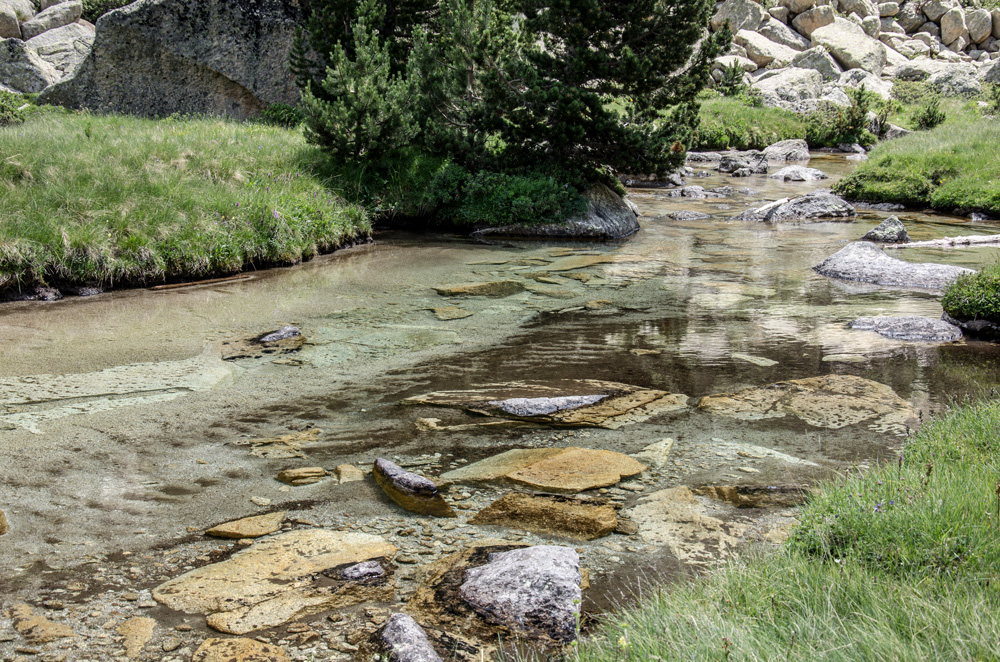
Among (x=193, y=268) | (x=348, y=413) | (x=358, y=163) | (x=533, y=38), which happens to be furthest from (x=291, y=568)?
(x=533, y=38)

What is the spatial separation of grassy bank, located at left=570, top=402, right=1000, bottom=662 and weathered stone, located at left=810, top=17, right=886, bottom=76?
2203 inches

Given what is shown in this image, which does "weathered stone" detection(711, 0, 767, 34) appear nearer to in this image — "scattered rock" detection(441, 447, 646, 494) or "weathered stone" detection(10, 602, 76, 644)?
"scattered rock" detection(441, 447, 646, 494)

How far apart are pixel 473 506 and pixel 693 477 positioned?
4.74 ft

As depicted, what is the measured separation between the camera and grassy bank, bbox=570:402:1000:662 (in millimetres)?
2289

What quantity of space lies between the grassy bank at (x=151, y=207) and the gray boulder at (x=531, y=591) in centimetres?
852

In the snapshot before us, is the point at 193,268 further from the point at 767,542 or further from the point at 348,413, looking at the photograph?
the point at 767,542

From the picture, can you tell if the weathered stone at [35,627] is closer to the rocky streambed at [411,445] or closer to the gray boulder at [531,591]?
the rocky streambed at [411,445]

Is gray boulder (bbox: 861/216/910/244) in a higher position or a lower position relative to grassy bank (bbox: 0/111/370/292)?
lower

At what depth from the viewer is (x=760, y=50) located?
49281 millimetres

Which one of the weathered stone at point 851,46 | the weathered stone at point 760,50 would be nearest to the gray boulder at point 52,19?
the weathered stone at point 760,50

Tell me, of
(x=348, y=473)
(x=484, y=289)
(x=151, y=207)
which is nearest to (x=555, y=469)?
(x=348, y=473)

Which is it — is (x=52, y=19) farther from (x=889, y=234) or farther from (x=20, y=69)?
(x=889, y=234)

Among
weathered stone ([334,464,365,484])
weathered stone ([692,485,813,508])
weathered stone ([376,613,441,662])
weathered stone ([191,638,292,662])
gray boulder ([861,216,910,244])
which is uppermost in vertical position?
gray boulder ([861,216,910,244])

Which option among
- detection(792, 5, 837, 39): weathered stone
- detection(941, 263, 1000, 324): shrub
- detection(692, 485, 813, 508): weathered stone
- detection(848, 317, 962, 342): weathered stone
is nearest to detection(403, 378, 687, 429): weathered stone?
detection(692, 485, 813, 508): weathered stone
